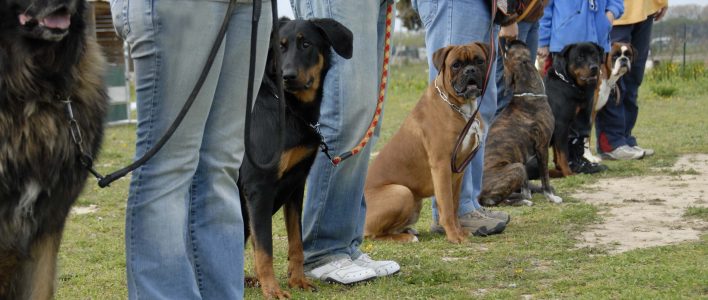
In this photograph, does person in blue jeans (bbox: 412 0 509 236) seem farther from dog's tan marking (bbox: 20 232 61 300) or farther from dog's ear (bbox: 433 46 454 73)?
dog's tan marking (bbox: 20 232 61 300)

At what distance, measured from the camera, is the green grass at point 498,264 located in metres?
4.18

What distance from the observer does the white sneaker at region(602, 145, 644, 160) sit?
31.1 ft

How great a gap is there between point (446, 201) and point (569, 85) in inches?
150

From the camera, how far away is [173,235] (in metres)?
2.89

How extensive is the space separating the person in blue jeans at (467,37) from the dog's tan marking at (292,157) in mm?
Answer: 1770

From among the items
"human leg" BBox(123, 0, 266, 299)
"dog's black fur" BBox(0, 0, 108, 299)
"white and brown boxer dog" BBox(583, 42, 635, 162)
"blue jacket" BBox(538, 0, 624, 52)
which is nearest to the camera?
"dog's black fur" BBox(0, 0, 108, 299)

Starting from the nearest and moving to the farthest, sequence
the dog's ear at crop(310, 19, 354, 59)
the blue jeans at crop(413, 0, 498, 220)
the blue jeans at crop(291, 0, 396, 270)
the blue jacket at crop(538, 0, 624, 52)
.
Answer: the dog's ear at crop(310, 19, 354, 59)
the blue jeans at crop(291, 0, 396, 270)
the blue jeans at crop(413, 0, 498, 220)
the blue jacket at crop(538, 0, 624, 52)

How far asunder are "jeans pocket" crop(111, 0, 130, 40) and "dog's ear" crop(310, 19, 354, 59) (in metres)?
1.34

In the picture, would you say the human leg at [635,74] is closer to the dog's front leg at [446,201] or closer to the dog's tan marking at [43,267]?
the dog's front leg at [446,201]

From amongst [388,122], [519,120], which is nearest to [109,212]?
[519,120]

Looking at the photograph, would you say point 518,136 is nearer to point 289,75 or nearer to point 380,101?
point 380,101

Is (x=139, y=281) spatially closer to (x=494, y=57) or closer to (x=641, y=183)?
(x=494, y=57)

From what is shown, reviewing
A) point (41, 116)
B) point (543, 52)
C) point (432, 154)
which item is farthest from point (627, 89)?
point (41, 116)

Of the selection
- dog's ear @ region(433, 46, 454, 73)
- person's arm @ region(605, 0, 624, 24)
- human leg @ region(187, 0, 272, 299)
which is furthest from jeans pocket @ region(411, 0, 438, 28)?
person's arm @ region(605, 0, 624, 24)
